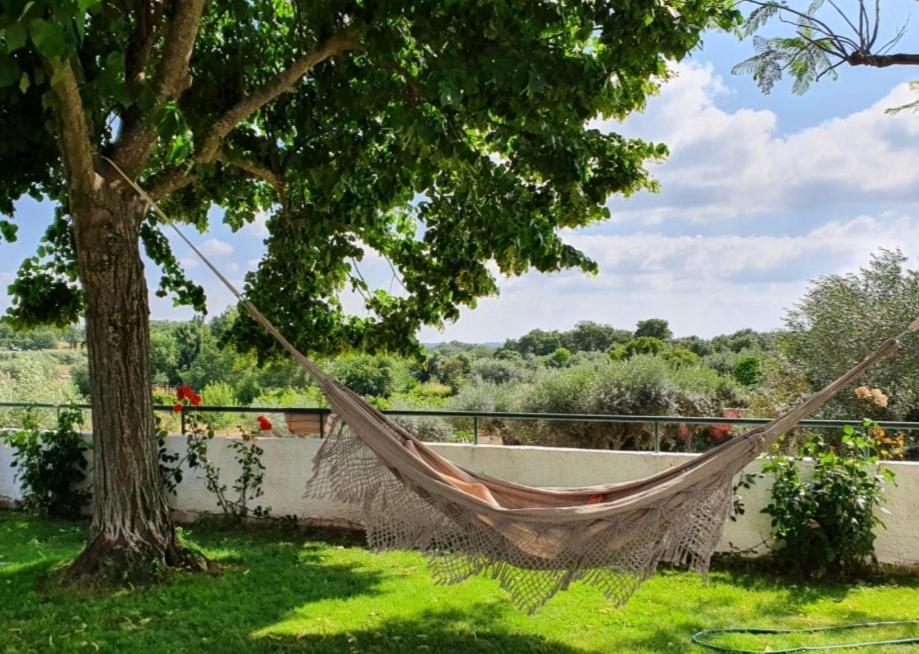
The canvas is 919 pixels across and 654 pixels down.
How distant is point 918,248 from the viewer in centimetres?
788

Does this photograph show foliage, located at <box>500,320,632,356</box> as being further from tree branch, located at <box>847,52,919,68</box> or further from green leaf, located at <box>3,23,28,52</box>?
green leaf, located at <box>3,23,28,52</box>

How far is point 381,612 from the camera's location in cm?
318

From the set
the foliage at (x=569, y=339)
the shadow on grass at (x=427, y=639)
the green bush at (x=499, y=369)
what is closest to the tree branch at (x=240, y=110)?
the shadow on grass at (x=427, y=639)

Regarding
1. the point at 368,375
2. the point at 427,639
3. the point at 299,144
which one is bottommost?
the point at 427,639

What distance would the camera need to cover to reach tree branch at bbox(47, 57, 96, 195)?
2.89 metres

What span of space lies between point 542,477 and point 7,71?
130 inches

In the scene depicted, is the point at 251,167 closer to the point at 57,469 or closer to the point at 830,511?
the point at 57,469

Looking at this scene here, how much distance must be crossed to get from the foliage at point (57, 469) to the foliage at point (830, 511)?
4331 millimetres

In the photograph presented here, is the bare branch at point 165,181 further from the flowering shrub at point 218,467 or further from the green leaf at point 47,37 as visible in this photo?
the green leaf at point 47,37

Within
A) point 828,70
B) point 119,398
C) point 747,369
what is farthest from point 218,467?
point 747,369

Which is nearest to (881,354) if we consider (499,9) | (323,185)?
(499,9)

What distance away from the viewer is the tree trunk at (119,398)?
3.43m

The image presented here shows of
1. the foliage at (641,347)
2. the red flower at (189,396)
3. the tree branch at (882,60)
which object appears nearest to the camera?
the tree branch at (882,60)

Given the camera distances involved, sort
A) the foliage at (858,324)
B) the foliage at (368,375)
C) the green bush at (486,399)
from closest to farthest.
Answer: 1. the foliage at (858,324)
2. the green bush at (486,399)
3. the foliage at (368,375)
